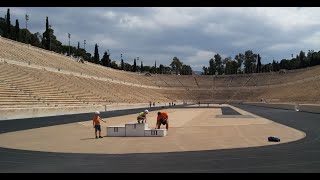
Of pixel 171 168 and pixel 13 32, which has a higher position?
pixel 13 32

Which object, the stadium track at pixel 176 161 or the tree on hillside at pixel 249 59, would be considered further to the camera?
the tree on hillside at pixel 249 59

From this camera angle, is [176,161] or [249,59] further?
[249,59]

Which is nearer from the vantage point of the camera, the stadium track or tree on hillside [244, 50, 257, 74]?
the stadium track

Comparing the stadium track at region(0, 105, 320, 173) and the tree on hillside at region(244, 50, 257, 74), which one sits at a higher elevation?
the tree on hillside at region(244, 50, 257, 74)

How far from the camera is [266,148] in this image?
15.7m

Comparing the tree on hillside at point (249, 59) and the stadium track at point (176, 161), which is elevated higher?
the tree on hillside at point (249, 59)

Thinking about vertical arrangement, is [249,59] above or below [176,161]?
above

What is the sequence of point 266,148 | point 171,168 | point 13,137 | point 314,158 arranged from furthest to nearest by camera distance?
point 13,137 < point 266,148 < point 314,158 < point 171,168

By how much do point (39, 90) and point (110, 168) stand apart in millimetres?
41696

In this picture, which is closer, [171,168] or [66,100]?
[171,168]
